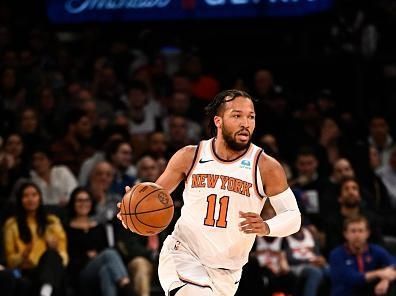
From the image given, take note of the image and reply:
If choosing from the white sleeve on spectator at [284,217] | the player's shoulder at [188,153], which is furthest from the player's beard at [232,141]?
the white sleeve on spectator at [284,217]

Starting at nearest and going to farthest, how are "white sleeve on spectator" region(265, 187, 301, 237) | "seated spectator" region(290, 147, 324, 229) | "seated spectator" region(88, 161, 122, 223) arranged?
"white sleeve on spectator" region(265, 187, 301, 237)
"seated spectator" region(88, 161, 122, 223)
"seated spectator" region(290, 147, 324, 229)

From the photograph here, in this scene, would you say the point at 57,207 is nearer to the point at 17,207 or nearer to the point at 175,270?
the point at 17,207

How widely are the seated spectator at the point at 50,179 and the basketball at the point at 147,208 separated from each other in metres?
3.90

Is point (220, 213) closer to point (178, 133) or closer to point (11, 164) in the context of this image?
point (11, 164)

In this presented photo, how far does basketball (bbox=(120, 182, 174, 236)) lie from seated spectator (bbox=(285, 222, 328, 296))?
3.53 metres

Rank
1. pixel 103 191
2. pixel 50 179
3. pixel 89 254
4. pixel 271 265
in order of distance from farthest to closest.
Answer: pixel 50 179
pixel 103 191
pixel 271 265
pixel 89 254

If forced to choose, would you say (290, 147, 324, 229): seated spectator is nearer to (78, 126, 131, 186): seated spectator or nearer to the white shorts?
(78, 126, 131, 186): seated spectator

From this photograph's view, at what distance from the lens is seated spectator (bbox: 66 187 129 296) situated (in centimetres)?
905

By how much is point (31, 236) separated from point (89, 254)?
22.2 inches

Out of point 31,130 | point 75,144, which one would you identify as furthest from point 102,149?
point 31,130

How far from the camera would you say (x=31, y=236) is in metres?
9.13

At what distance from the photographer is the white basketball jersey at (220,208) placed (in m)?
6.07

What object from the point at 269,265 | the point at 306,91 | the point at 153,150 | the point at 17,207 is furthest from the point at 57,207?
the point at 306,91

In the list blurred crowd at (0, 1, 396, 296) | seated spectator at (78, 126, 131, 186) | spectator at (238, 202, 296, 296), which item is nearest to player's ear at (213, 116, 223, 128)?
blurred crowd at (0, 1, 396, 296)
